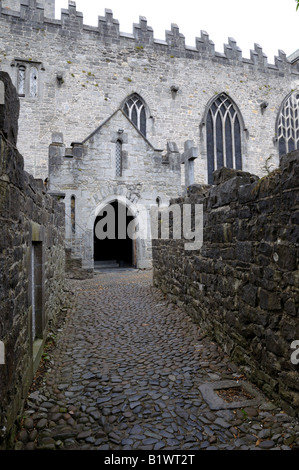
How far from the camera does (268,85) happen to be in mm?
19078

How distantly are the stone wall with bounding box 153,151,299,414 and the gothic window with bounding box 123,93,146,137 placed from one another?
40.1 feet

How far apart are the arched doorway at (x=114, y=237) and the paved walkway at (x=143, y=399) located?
9.94 meters

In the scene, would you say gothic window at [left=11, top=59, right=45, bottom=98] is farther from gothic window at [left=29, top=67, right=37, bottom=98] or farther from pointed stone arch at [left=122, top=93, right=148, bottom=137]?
pointed stone arch at [left=122, top=93, right=148, bottom=137]

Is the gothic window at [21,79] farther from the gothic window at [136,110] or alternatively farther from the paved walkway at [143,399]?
the paved walkway at [143,399]

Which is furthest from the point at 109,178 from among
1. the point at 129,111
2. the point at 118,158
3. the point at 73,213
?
the point at 129,111

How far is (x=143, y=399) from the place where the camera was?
10.3 ft

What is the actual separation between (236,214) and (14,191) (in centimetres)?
251

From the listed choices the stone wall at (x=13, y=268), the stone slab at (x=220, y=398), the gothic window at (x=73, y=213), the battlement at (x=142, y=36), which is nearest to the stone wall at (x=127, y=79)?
the battlement at (x=142, y=36)

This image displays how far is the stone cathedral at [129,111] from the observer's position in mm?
11695

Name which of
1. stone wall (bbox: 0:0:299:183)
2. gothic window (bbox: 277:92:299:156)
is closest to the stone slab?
stone wall (bbox: 0:0:299:183)

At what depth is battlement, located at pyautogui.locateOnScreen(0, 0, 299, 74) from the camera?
48.7ft
